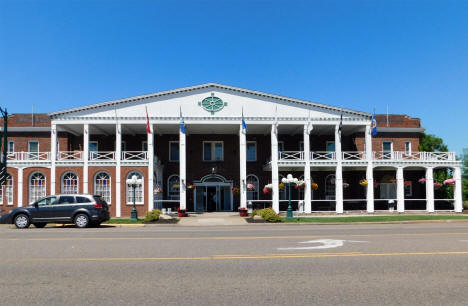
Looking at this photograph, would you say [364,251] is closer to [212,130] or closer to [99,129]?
[212,130]

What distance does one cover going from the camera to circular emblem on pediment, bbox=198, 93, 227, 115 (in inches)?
1149

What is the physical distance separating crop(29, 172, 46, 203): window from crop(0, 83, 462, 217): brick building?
7 centimetres

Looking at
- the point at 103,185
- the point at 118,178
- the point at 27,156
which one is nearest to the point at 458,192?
the point at 118,178

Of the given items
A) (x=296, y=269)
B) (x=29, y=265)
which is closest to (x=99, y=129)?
(x=29, y=265)

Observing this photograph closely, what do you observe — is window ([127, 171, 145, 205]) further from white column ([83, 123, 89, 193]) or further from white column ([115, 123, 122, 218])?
white column ([83, 123, 89, 193])

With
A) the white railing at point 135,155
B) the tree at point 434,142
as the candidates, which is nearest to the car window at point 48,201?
the white railing at point 135,155

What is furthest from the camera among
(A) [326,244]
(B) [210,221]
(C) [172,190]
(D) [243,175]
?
(C) [172,190]

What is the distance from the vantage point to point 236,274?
23.0ft

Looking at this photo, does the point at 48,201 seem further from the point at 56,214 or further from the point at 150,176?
the point at 150,176

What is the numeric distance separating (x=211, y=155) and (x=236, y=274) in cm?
2698

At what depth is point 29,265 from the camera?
7.94 m

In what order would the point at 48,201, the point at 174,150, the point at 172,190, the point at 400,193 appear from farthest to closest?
the point at 174,150 → the point at 172,190 → the point at 400,193 → the point at 48,201

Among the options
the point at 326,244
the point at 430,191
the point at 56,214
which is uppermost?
the point at 430,191

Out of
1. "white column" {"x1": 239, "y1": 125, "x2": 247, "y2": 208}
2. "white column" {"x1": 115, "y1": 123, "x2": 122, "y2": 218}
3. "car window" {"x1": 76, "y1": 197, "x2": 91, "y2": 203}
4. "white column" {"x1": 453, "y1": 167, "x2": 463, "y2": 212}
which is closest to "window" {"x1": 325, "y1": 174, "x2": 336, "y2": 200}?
"white column" {"x1": 239, "y1": 125, "x2": 247, "y2": 208}
